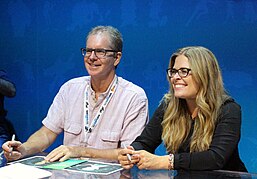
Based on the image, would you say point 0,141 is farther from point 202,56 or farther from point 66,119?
point 202,56

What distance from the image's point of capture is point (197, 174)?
217cm

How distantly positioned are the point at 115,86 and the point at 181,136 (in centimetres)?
74

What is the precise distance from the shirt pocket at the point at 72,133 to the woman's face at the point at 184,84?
848 millimetres

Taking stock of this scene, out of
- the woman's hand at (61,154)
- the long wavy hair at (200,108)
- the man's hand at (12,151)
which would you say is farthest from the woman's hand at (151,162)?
the man's hand at (12,151)

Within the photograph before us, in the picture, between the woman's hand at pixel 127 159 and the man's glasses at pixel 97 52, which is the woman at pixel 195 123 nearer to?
the woman's hand at pixel 127 159

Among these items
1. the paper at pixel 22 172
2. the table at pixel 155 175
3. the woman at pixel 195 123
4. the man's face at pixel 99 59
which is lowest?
the table at pixel 155 175

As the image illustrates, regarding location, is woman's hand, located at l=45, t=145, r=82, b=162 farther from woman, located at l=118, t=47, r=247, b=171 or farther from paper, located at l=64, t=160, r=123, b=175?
woman, located at l=118, t=47, r=247, b=171

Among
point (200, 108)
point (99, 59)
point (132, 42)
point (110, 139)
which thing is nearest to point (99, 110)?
point (110, 139)

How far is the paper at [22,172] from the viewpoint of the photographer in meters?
2.02

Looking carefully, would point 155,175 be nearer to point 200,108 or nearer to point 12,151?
point 200,108

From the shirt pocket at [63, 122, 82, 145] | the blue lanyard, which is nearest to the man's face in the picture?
the blue lanyard

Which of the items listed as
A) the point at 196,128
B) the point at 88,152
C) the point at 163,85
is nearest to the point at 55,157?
the point at 88,152

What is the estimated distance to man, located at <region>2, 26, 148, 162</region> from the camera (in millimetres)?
3029

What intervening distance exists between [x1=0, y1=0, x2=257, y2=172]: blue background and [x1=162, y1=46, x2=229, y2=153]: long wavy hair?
150cm
